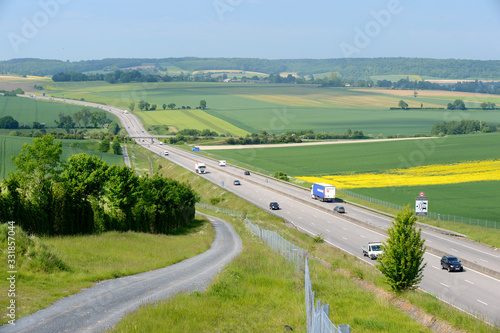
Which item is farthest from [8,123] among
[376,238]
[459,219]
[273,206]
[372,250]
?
[372,250]

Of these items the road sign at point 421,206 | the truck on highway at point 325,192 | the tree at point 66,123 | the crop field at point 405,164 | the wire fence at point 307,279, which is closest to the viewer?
the wire fence at point 307,279

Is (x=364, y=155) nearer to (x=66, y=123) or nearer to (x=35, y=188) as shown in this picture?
(x=35, y=188)

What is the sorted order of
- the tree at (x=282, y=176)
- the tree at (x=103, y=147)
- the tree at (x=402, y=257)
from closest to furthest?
1. the tree at (x=402, y=257)
2. the tree at (x=282, y=176)
3. the tree at (x=103, y=147)

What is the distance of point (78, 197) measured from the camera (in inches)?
1703

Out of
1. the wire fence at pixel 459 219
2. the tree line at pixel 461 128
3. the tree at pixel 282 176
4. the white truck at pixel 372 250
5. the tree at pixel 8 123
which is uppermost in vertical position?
the tree line at pixel 461 128

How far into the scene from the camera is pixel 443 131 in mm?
174250

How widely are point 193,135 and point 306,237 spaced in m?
146

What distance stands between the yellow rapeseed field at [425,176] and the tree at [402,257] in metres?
63.3

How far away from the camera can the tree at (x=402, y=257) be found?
2678cm

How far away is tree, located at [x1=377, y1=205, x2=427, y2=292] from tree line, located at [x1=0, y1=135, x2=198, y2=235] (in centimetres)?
2528

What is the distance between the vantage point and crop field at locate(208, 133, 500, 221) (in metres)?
74.9

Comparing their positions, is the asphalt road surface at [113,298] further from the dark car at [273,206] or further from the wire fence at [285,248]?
the dark car at [273,206]

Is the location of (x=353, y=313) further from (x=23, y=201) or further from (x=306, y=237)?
(x=306, y=237)

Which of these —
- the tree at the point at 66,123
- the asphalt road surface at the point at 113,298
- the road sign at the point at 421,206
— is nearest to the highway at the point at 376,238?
the road sign at the point at 421,206
